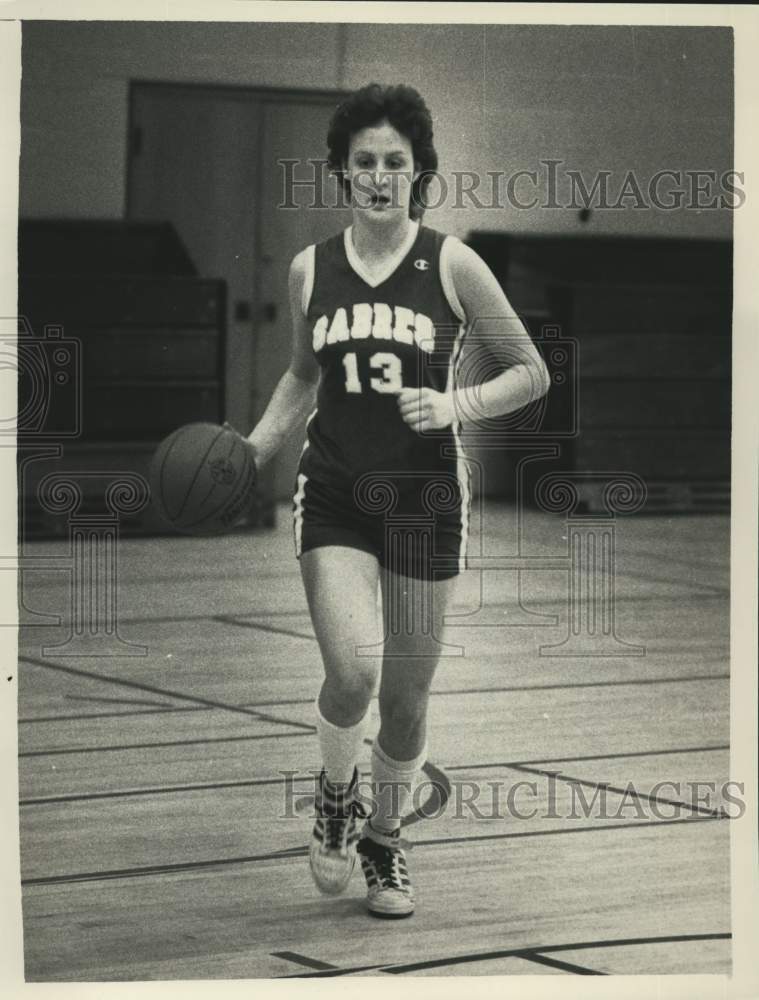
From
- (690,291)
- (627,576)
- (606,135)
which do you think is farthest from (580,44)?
(690,291)

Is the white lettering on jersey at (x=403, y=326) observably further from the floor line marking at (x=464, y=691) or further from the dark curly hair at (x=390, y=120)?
the floor line marking at (x=464, y=691)

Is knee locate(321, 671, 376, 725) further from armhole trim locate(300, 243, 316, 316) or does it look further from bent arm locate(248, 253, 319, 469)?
armhole trim locate(300, 243, 316, 316)

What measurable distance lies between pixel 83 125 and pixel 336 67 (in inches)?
42.3

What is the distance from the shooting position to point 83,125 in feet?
11.6

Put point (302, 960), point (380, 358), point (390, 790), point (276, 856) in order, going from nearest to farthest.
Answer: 1. point (302, 960)
2. point (380, 358)
3. point (390, 790)
4. point (276, 856)

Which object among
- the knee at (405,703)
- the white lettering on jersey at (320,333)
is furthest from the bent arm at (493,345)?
the knee at (405,703)

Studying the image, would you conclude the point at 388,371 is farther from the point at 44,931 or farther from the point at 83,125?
the point at 83,125

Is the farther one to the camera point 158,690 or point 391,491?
point 158,690

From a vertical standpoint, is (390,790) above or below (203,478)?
below

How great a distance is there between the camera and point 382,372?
103 inches

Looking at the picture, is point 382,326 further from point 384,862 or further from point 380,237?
point 384,862

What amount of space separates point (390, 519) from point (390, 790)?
18.7 inches

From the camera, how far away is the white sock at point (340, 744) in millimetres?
2662

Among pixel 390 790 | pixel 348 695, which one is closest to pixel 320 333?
pixel 348 695
